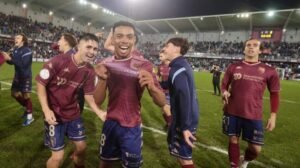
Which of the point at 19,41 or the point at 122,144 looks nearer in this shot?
the point at 122,144

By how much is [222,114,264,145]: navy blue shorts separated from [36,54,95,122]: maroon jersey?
271 cm

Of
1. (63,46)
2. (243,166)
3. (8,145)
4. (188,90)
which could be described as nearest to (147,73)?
(188,90)

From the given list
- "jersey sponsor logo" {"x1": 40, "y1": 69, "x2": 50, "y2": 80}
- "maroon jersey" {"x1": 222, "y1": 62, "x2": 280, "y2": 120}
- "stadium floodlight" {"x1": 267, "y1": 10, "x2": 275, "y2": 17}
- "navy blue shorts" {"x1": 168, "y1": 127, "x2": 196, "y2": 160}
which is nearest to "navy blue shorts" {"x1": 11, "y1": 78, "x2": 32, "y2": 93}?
"jersey sponsor logo" {"x1": 40, "y1": 69, "x2": 50, "y2": 80}

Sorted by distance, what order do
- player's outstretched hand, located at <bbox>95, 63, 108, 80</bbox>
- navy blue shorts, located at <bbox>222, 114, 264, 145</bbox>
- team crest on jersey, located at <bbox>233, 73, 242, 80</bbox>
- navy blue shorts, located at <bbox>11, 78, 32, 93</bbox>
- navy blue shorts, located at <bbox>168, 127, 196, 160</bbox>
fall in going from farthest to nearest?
1. navy blue shorts, located at <bbox>11, 78, 32, 93</bbox>
2. team crest on jersey, located at <bbox>233, 73, 242, 80</bbox>
3. navy blue shorts, located at <bbox>222, 114, 264, 145</bbox>
4. navy blue shorts, located at <bbox>168, 127, 196, 160</bbox>
5. player's outstretched hand, located at <bbox>95, 63, 108, 80</bbox>

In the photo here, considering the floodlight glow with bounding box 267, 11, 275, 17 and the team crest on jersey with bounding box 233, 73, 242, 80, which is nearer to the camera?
the team crest on jersey with bounding box 233, 73, 242, 80

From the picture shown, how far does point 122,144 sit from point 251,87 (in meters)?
2.91

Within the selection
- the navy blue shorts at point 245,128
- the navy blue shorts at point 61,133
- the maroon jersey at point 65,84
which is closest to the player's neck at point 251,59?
the navy blue shorts at point 245,128

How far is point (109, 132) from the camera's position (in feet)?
10.7

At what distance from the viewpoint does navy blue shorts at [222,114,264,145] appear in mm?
4797

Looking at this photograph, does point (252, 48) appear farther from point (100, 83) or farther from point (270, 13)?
point (270, 13)

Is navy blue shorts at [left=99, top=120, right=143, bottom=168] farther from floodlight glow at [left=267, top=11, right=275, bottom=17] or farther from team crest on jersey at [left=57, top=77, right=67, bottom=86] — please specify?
floodlight glow at [left=267, top=11, right=275, bottom=17]

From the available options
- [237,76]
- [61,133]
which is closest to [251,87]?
[237,76]

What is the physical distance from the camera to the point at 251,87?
489cm

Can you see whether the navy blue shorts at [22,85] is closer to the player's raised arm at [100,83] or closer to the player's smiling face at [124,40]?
the player's raised arm at [100,83]
